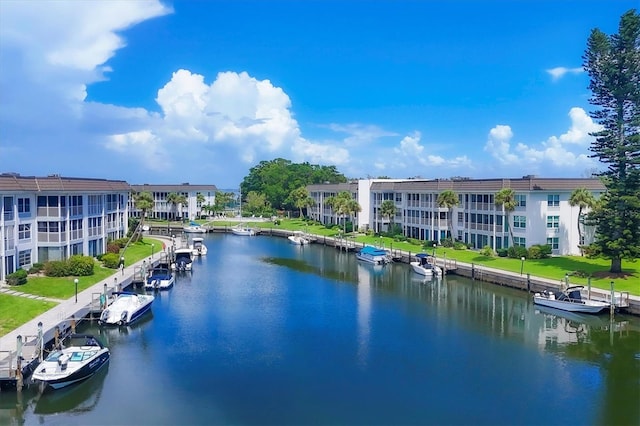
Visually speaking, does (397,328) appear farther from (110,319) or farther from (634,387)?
(110,319)

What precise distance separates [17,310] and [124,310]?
6826 mm

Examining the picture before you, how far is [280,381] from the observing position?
2844 cm

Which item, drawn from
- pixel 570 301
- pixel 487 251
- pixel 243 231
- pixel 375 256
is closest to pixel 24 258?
pixel 375 256

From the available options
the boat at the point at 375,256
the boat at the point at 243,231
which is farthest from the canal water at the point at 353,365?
the boat at the point at 243,231

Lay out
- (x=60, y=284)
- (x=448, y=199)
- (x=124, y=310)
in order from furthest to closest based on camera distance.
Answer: (x=448, y=199), (x=60, y=284), (x=124, y=310)

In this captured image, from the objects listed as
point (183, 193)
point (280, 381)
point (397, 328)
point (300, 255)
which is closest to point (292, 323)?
point (397, 328)

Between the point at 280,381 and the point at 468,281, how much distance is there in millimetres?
34587

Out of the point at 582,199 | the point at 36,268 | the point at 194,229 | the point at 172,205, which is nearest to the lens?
the point at 36,268

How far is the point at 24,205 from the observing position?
48125 mm

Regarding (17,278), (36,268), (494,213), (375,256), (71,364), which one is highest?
(494,213)

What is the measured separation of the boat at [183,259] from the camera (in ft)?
213

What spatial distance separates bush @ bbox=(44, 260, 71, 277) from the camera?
46719 mm

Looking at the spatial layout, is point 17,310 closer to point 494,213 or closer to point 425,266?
point 425,266

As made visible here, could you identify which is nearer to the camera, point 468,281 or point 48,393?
point 48,393
